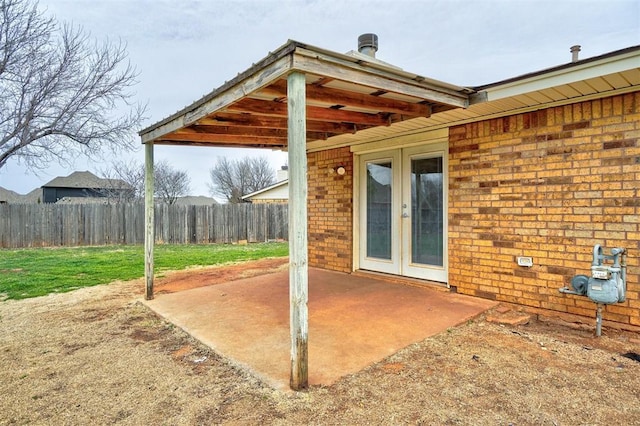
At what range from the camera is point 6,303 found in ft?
16.2

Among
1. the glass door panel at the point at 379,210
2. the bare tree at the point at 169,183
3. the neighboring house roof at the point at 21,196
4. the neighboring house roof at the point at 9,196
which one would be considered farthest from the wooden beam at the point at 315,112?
the neighboring house roof at the point at 21,196

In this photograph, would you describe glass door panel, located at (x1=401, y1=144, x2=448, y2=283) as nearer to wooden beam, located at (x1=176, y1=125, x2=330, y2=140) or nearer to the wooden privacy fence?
wooden beam, located at (x1=176, y1=125, x2=330, y2=140)

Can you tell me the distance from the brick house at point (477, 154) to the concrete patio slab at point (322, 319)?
0.62 metres

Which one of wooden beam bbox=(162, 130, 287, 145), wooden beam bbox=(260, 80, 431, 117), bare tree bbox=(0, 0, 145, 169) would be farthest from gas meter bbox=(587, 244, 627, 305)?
bare tree bbox=(0, 0, 145, 169)

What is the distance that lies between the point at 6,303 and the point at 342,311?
461cm

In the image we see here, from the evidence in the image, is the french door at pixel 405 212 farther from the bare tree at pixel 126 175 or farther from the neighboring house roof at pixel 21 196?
the neighboring house roof at pixel 21 196

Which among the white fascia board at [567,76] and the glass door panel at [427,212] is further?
the glass door panel at [427,212]

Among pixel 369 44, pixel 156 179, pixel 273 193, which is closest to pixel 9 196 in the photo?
pixel 156 179

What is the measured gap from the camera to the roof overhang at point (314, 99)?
2.46 metres

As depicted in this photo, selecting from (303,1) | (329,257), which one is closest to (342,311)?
(329,257)

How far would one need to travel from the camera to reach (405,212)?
520cm

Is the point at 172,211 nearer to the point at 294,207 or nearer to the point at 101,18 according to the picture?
the point at 101,18

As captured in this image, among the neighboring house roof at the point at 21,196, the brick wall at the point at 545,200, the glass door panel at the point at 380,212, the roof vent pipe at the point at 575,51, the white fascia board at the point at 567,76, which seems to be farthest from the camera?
the neighboring house roof at the point at 21,196

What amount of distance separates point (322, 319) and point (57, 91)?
12.5 m
